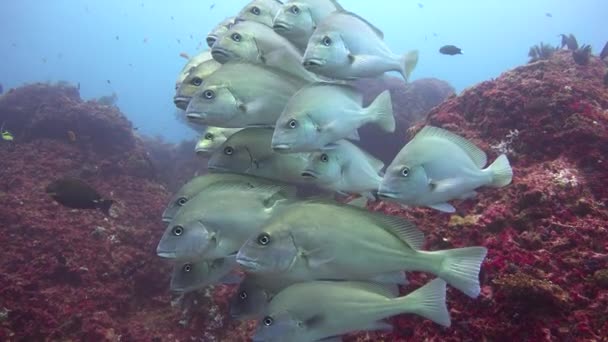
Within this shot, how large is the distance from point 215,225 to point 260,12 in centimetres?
312

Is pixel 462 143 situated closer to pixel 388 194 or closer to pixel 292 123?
pixel 388 194

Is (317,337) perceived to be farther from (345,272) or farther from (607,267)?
(607,267)

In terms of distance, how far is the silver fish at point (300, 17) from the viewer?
4375 mm

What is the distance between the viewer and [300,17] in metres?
4.43

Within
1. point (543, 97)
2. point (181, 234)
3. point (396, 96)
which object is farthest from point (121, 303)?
point (396, 96)

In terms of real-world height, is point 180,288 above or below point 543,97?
below

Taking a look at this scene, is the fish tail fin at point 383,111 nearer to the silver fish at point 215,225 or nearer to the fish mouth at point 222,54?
the silver fish at point 215,225

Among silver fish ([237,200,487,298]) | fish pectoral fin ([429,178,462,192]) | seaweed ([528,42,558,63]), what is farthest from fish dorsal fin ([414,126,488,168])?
seaweed ([528,42,558,63])

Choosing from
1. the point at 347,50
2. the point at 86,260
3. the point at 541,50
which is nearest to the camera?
the point at 347,50

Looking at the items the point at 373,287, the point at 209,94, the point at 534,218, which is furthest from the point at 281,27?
the point at 534,218

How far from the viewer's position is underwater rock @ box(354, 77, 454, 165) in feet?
40.9

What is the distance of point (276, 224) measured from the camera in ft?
9.85

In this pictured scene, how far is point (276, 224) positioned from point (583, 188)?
11.7 ft

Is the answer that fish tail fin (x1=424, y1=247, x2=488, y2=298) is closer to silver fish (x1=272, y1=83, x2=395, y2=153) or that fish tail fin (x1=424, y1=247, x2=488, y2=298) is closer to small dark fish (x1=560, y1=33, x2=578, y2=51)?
silver fish (x1=272, y1=83, x2=395, y2=153)
